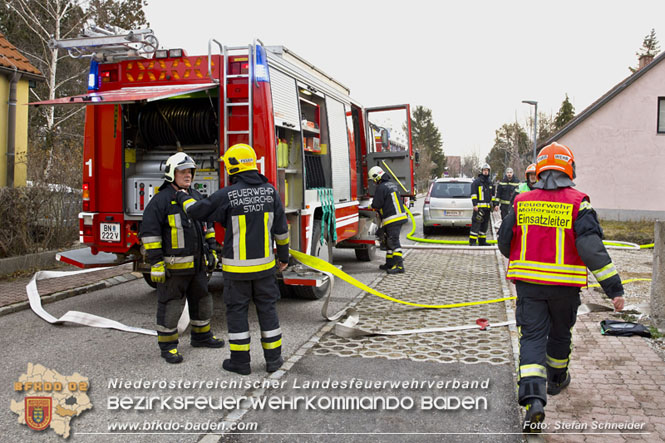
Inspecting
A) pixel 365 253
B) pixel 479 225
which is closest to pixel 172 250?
pixel 365 253

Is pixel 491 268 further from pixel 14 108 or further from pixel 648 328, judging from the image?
pixel 14 108

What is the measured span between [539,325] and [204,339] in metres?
3.08

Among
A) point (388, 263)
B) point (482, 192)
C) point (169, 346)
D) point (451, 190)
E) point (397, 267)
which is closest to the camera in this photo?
point (169, 346)

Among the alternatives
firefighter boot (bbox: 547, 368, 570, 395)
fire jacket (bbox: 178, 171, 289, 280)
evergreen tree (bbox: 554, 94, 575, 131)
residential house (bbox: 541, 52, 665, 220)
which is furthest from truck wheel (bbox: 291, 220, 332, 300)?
evergreen tree (bbox: 554, 94, 575, 131)

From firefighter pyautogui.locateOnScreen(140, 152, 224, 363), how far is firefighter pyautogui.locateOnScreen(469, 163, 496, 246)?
Result: 362 inches

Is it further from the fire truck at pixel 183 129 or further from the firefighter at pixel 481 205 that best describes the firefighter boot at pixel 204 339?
the firefighter at pixel 481 205

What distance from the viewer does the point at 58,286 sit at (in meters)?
7.80

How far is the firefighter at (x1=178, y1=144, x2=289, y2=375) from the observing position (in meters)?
4.50

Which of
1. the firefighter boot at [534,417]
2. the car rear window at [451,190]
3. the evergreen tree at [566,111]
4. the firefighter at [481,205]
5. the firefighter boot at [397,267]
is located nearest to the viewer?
the firefighter boot at [534,417]

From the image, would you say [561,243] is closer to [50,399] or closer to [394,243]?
[50,399]

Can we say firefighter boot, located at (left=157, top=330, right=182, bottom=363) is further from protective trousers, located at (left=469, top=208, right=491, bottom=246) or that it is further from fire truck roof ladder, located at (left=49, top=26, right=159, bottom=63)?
protective trousers, located at (left=469, top=208, right=491, bottom=246)

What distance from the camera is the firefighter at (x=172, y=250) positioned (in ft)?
15.6

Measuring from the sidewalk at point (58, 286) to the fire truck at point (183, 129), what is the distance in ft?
2.48

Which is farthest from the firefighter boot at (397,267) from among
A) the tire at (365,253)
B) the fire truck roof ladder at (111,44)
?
the fire truck roof ladder at (111,44)
